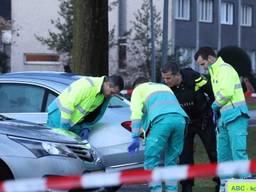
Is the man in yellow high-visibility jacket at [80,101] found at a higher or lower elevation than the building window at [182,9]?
lower

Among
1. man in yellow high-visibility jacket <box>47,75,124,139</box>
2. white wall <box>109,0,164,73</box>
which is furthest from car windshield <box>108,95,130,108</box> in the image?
white wall <box>109,0,164,73</box>

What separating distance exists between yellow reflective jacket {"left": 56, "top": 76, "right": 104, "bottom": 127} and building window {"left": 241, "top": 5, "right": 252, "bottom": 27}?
40.7 m

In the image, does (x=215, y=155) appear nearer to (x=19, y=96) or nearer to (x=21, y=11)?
(x=19, y=96)

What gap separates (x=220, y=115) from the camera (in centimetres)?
849

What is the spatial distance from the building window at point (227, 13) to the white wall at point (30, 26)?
13549mm

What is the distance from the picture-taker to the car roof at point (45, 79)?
8.77 meters

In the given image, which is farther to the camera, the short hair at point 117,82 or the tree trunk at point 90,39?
the tree trunk at point 90,39

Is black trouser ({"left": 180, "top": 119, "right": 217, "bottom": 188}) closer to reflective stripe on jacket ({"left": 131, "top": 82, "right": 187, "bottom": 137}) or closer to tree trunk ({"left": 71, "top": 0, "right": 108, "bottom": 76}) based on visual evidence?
reflective stripe on jacket ({"left": 131, "top": 82, "right": 187, "bottom": 137})

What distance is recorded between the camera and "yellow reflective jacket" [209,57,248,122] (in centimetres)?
820

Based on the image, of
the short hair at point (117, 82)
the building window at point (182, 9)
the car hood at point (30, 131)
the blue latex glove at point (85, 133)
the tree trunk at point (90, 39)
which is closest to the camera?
the car hood at point (30, 131)

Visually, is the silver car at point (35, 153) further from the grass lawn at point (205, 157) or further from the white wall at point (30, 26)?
the white wall at point (30, 26)

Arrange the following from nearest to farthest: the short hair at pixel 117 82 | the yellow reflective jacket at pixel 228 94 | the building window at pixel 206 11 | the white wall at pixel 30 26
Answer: the short hair at pixel 117 82
the yellow reflective jacket at pixel 228 94
the white wall at pixel 30 26
the building window at pixel 206 11

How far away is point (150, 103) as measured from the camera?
771 cm

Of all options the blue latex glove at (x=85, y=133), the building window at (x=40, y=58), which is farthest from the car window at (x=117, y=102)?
the building window at (x=40, y=58)
